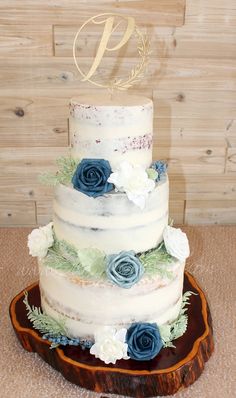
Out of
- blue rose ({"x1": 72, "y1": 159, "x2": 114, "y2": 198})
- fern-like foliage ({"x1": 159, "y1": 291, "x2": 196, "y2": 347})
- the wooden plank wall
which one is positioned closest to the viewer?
blue rose ({"x1": 72, "y1": 159, "x2": 114, "y2": 198})

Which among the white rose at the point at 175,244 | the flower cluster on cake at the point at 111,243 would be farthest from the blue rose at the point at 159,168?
the white rose at the point at 175,244

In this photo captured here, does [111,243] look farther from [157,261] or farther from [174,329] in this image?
[174,329]

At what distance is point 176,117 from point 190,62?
198 mm

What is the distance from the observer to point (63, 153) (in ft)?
5.82

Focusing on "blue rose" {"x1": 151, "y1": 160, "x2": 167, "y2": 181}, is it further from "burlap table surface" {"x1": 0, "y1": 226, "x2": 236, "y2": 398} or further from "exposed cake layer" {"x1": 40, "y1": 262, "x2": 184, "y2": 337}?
"burlap table surface" {"x1": 0, "y1": 226, "x2": 236, "y2": 398}

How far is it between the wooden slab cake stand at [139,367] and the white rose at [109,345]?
22mm

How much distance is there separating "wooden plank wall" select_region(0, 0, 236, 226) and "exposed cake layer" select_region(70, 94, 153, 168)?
73 cm

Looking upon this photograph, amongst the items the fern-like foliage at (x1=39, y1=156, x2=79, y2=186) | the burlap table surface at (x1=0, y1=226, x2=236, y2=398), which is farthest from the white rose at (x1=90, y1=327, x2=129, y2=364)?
the fern-like foliage at (x1=39, y1=156, x2=79, y2=186)

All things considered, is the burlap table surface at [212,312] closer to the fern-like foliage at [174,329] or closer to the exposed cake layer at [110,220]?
the fern-like foliage at [174,329]

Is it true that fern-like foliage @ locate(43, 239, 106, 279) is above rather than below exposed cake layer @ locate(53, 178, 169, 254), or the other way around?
below

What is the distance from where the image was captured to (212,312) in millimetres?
1309

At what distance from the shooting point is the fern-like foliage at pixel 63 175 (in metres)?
1.01

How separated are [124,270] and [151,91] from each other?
0.94 metres

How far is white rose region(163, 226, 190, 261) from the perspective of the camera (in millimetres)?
1010
